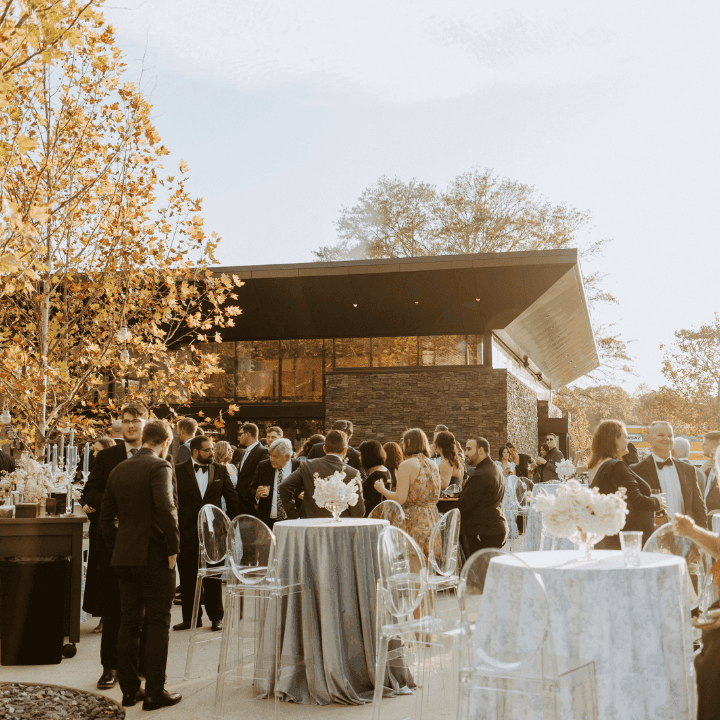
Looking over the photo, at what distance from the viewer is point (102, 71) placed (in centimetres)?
789

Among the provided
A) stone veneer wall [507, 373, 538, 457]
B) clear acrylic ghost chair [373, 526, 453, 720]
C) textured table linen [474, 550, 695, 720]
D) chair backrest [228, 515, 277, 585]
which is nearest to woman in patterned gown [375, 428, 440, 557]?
chair backrest [228, 515, 277, 585]

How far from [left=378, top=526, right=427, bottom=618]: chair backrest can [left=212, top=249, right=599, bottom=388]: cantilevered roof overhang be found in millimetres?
14446

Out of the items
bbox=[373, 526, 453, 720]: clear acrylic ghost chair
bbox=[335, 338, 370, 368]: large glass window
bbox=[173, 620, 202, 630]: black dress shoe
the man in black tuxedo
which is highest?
bbox=[335, 338, 370, 368]: large glass window

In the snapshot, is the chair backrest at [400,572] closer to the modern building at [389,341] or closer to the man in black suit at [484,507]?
the man in black suit at [484,507]

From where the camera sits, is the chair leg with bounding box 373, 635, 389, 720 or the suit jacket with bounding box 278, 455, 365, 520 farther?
the suit jacket with bounding box 278, 455, 365, 520

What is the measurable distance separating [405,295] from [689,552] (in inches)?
648

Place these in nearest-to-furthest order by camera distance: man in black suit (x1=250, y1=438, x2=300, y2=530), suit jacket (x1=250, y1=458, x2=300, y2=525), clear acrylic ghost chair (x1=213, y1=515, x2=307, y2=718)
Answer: clear acrylic ghost chair (x1=213, y1=515, x2=307, y2=718) < man in black suit (x1=250, y1=438, x2=300, y2=530) < suit jacket (x1=250, y1=458, x2=300, y2=525)

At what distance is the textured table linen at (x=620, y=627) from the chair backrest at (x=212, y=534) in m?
3.35

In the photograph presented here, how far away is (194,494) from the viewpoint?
8.37 m

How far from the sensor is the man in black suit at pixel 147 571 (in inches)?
210

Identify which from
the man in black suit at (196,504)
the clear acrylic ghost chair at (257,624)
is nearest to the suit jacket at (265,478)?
the man in black suit at (196,504)

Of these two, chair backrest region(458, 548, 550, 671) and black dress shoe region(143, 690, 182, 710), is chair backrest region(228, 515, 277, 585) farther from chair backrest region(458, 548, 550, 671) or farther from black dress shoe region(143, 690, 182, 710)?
chair backrest region(458, 548, 550, 671)

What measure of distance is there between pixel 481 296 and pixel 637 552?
16.8 m

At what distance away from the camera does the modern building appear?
2009 centimetres
